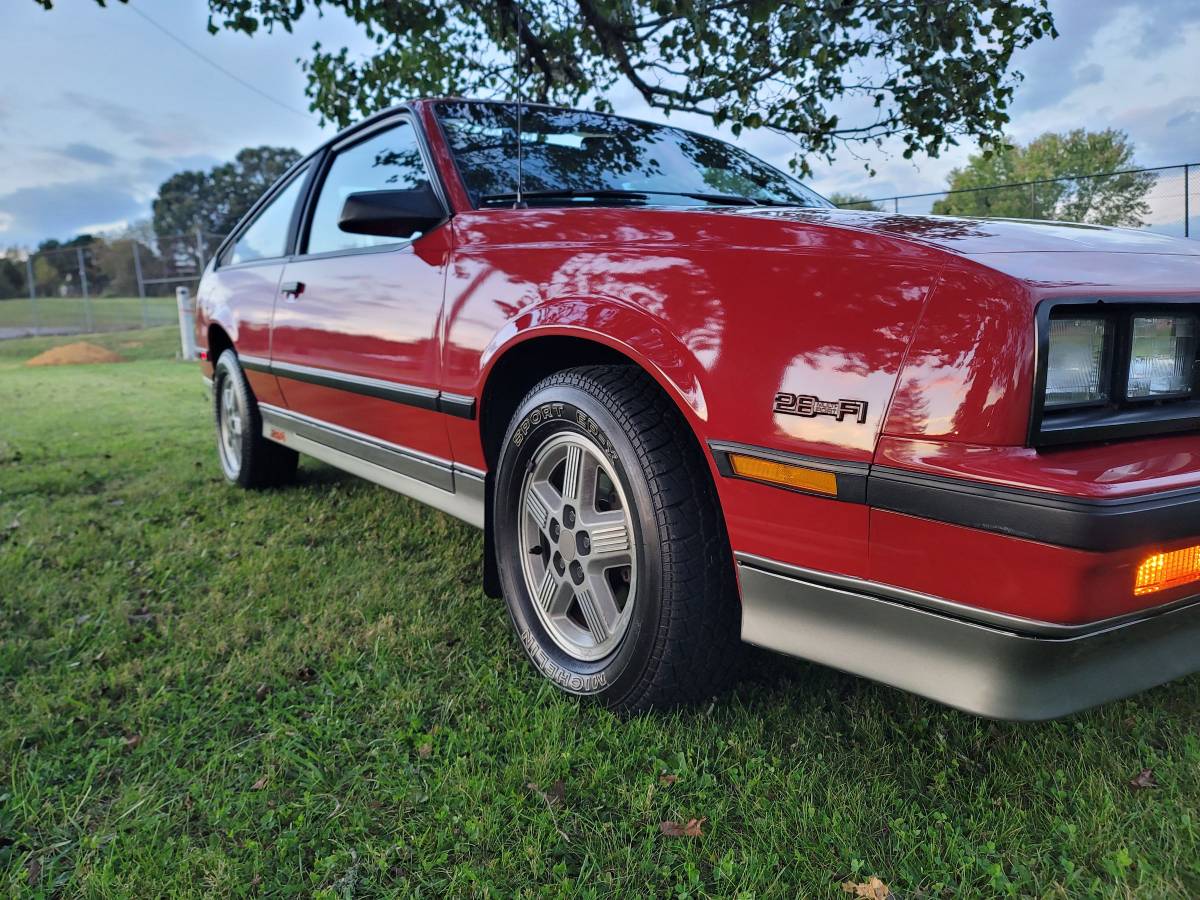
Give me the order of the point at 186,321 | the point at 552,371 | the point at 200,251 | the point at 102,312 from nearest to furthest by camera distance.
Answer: the point at 552,371 → the point at 186,321 → the point at 200,251 → the point at 102,312

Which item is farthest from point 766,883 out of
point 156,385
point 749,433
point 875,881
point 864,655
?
point 156,385

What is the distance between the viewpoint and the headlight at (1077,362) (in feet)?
4.91

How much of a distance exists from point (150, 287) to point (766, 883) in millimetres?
23362

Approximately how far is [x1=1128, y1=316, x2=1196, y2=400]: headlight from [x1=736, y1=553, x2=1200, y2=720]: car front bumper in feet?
1.26

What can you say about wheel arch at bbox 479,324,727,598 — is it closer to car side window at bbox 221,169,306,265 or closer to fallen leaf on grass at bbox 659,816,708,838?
fallen leaf on grass at bbox 659,816,708,838

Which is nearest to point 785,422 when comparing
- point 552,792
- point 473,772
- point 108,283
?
point 552,792

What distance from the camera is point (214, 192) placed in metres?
62.9

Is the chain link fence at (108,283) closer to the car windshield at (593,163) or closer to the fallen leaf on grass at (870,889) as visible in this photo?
the car windshield at (593,163)

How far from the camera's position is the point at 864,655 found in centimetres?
166

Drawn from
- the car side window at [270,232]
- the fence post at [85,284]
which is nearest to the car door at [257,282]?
the car side window at [270,232]

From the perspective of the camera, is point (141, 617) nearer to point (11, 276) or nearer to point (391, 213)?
point (391, 213)

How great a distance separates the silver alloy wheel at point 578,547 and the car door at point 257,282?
2.06 metres

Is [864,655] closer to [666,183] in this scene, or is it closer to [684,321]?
[684,321]

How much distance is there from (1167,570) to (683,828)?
1.01 meters
